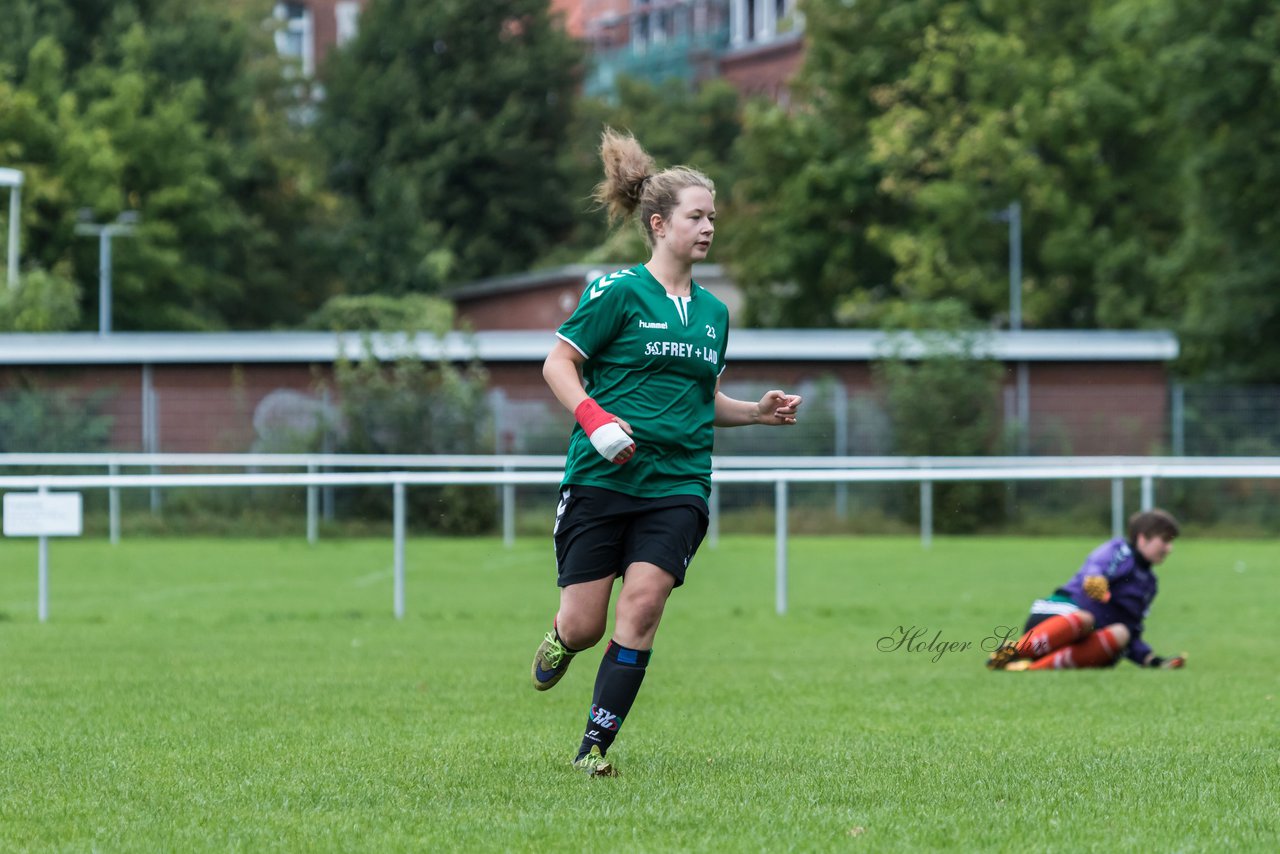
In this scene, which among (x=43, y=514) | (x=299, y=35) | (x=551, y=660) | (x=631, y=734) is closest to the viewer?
(x=551, y=660)

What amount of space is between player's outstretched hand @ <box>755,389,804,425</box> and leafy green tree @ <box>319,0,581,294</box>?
2126 inches

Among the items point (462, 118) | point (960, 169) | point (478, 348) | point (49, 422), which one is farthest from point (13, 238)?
point (462, 118)

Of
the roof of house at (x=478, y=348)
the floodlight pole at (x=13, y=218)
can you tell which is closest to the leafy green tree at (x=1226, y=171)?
the roof of house at (x=478, y=348)

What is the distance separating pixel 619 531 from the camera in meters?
6.64

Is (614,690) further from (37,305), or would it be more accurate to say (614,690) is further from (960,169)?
(960,169)

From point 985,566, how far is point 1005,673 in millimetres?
11134

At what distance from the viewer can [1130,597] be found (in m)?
11.4

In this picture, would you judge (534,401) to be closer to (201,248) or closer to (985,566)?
(985,566)

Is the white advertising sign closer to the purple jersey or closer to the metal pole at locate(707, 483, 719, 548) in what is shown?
the purple jersey

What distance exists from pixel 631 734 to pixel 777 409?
5.64ft

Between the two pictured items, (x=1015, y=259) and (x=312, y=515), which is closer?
(x=312, y=515)

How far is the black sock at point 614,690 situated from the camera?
6566mm

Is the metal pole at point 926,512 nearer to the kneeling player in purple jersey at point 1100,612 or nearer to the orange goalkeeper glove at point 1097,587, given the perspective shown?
the kneeling player in purple jersey at point 1100,612

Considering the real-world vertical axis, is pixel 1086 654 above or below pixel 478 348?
below
